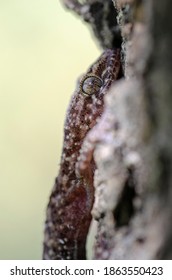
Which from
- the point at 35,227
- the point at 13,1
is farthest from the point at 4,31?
the point at 35,227

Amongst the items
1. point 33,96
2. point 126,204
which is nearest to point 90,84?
point 126,204

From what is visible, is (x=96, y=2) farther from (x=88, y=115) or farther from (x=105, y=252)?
(x=105, y=252)

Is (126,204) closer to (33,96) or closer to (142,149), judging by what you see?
(142,149)

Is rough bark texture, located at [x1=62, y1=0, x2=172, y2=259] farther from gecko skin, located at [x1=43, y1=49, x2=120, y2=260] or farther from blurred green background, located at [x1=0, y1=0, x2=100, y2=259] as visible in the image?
blurred green background, located at [x1=0, y1=0, x2=100, y2=259]

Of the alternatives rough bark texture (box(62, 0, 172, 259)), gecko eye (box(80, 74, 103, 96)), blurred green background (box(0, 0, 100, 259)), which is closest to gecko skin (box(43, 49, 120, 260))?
gecko eye (box(80, 74, 103, 96))

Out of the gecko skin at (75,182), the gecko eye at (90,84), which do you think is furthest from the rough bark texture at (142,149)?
the gecko eye at (90,84)
